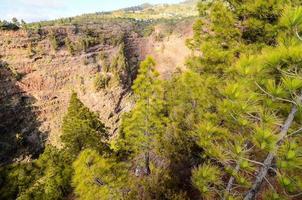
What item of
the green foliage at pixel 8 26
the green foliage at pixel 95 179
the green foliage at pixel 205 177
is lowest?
the green foliage at pixel 95 179

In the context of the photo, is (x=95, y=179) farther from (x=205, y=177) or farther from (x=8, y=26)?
(x=8, y=26)

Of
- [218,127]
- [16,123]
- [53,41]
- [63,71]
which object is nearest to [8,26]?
[53,41]

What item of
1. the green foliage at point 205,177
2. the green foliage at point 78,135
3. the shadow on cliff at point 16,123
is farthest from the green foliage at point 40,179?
the green foliage at point 205,177

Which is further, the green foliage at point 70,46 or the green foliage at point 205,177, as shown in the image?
the green foliage at point 70,46

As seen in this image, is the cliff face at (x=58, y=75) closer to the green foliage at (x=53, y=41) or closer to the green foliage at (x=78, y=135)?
the green foliage at (x=53, y=41)

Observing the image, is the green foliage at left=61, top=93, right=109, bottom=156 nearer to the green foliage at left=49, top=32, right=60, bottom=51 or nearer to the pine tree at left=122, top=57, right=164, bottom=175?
the pine tree at left=122, top=57, right=164, bottom=175

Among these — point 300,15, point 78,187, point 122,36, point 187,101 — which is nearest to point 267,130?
point 300,15
